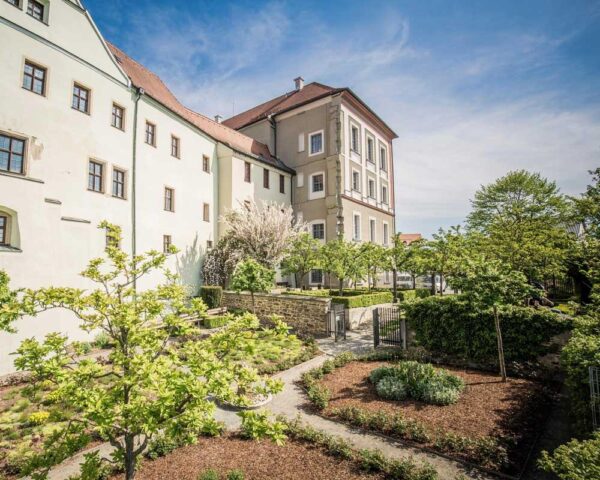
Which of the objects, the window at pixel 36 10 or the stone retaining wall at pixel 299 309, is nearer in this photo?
the window at pixel 36 10

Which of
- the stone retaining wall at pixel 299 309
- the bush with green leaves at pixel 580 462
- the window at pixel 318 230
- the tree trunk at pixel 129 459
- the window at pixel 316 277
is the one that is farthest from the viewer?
the window at pixel 318 230

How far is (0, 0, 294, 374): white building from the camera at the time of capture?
37.4ft

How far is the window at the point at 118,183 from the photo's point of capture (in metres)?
16.5

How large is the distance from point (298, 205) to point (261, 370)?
2016 centimetres

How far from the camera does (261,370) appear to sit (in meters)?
10.1

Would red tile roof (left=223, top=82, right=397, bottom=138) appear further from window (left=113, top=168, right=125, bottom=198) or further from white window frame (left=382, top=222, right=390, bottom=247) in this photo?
window (left=113, top=168, right=125, bottom=198)

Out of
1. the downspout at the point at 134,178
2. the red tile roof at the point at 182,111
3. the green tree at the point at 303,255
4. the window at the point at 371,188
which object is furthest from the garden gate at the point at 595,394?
the window at the point at 371,188

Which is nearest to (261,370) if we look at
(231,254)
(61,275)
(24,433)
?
(24,433)

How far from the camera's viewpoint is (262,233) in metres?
21.2

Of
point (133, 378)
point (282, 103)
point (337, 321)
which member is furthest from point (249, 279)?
point (282, 103)

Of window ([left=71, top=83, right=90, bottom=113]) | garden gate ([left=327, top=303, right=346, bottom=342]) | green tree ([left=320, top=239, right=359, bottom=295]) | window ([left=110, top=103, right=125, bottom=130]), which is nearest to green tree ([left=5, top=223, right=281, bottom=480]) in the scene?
garden gate ([left=327, top=303, right=346, bottom=342])

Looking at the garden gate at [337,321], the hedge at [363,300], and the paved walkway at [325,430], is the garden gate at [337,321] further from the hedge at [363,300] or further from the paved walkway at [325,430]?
the paved walkway at [325,430]

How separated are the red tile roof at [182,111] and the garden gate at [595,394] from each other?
21695 mm

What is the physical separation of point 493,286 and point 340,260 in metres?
10.4
